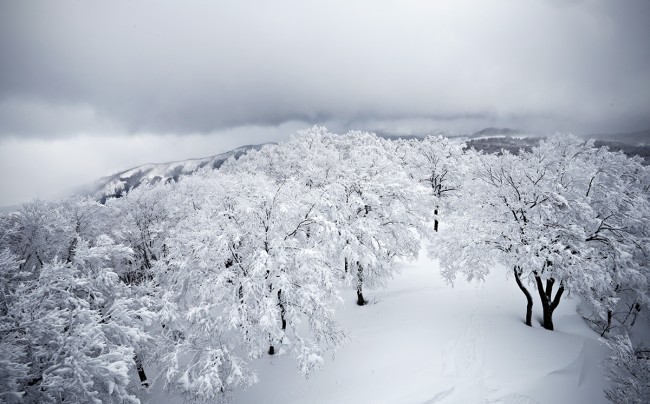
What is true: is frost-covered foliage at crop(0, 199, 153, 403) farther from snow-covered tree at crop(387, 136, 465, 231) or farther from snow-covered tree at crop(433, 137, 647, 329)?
snow-covered tree at crop(387, 136, 465, 231)

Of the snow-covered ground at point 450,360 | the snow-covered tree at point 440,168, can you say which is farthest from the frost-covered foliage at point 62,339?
the snow-covered tree at point 440,168

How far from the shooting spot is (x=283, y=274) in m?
12.4

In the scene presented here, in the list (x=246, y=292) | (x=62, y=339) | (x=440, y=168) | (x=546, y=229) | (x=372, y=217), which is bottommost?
(x=246, y=292)

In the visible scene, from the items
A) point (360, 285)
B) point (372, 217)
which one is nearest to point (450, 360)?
point (360, 285)

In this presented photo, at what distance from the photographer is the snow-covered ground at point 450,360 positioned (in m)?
11.6

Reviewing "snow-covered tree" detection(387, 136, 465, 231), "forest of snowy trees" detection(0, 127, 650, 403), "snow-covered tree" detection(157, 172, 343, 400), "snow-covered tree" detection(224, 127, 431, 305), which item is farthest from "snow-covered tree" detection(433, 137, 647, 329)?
"snow-covered tree" detection(387, 136, 465, 231)

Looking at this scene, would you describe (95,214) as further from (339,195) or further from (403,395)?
(403,395)

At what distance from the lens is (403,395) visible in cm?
1165

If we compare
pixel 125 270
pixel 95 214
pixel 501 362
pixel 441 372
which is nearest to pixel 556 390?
pixel 501 362

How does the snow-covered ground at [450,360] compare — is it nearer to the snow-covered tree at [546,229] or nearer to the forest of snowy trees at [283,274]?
the forest of snowy trees at [283,274]

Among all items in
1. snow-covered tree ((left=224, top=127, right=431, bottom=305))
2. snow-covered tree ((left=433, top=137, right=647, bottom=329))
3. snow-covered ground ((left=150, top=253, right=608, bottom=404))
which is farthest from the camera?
snow-covered tree ((left=224, top=127, right=431, bottom=305))

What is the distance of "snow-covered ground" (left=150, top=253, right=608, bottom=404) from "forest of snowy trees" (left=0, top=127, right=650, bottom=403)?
1.19 meters

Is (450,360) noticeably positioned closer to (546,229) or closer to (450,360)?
(450,360)

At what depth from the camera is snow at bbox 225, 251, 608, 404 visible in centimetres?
1155
